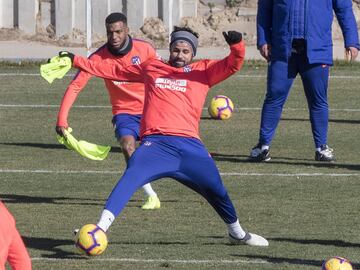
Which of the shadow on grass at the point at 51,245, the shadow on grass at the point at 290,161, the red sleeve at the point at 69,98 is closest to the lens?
the shadow on grass at the point at 51,245

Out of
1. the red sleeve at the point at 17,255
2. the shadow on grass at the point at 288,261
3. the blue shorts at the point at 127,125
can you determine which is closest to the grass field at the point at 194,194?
the shadow on grass at the point at 288,261

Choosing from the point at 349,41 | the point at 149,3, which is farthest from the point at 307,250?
the point at 149,3

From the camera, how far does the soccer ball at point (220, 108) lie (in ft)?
59.6

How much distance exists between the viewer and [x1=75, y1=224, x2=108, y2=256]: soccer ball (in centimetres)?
981

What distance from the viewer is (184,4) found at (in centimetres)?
2783

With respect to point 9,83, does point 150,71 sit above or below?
above

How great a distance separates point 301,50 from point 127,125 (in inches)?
123

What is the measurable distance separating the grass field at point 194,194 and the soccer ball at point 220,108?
109 millimetres

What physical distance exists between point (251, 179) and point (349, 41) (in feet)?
6.75

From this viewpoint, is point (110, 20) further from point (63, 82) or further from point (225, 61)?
point (63, 82)

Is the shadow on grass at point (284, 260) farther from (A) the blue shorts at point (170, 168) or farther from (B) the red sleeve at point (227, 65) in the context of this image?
(B) the red sleeve at point (227, 65)

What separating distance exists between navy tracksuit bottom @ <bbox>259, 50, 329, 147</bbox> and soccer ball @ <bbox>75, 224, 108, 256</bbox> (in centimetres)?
562

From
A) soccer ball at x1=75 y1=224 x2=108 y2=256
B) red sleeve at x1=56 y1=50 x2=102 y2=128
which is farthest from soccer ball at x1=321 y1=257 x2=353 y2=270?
red sleeve at x1=56 y1=50 x2=102 y2=128

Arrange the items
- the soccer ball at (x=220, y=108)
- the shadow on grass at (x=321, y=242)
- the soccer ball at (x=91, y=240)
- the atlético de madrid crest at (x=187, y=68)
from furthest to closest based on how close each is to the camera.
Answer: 1. the soccer ball at (x=220, y=108)
2. the shadow on grass at (x=321, y=242)
3. the atlético de madrid crest at (x=187, y=68)
4. the soccer ball at (x=91, y=240)
